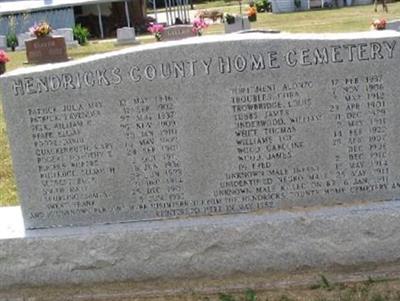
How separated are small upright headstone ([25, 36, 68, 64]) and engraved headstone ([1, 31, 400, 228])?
77.8ft

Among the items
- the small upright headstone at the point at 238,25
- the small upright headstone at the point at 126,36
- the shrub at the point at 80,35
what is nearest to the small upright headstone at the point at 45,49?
the small upright headstone at the point at 126,36

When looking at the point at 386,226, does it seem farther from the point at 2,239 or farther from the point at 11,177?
the point at 11,177

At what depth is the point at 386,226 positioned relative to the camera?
18.4 feet

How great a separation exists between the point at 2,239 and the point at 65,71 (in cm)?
143

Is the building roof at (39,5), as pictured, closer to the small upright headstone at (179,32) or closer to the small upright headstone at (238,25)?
the small upright headstone at (238,25)

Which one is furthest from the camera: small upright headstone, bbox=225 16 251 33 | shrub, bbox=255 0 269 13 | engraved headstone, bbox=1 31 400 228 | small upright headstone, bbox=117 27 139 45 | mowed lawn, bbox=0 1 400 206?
shrub, bbox=255 0 269 13

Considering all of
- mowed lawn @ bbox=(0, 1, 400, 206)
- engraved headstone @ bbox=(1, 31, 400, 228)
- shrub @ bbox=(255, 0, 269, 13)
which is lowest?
mowed lawn @ bbox=(0, 1, 400, 206)

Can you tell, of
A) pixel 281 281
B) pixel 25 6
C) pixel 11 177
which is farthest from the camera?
pixel 25 6

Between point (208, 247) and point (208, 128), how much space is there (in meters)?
0.94

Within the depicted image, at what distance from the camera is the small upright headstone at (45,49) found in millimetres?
29000

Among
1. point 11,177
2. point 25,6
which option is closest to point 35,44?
point 25,6

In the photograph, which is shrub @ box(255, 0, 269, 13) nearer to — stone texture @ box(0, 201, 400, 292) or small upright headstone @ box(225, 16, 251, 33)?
small upright headstone @ box(225, 16, 251, 33)

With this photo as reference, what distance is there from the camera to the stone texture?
562 cm

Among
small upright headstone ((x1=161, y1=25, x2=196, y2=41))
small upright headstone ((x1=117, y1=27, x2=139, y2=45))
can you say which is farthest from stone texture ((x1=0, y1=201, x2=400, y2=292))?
small upright headstone ((x1=117, y1=27, x2=139, y2=45))
